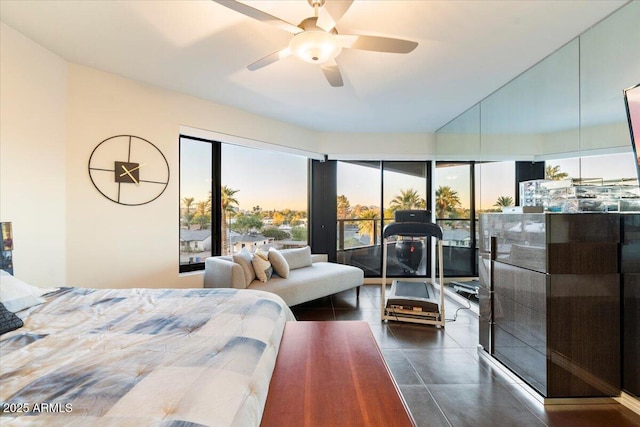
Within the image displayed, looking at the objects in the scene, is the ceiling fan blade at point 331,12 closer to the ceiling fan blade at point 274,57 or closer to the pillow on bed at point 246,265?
the ceiling fan blade at point 274,57

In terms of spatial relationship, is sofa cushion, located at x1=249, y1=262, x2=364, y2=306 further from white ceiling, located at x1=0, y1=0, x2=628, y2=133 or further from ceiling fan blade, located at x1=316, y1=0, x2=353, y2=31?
ceiling fan blade, located at x1=316, y1=0, x2=353, y2=31

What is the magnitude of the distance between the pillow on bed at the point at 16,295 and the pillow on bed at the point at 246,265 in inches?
67.1

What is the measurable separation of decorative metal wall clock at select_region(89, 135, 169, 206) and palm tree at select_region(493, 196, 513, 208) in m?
3.92

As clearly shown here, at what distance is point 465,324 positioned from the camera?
127 inches

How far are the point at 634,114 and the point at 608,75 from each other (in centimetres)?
56

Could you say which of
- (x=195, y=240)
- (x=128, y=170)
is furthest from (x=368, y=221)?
(x=128, y=170)

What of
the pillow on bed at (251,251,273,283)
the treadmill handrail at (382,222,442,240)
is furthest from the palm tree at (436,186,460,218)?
the pillow on bed at (251,251,273,283)

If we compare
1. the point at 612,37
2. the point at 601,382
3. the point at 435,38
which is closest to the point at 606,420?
the point at 601,382

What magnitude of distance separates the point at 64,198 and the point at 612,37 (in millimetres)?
4732

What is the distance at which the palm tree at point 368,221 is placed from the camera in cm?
508

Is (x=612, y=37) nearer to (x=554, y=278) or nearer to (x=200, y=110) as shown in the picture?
(x=554, y=278)

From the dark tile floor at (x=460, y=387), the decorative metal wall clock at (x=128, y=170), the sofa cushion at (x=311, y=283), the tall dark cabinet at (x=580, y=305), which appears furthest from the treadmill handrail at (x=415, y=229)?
the decorative metal wall clock at (x=128, y=170)

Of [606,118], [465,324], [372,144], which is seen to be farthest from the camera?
[372,144]

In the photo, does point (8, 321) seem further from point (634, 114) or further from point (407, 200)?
point (407, 200)
